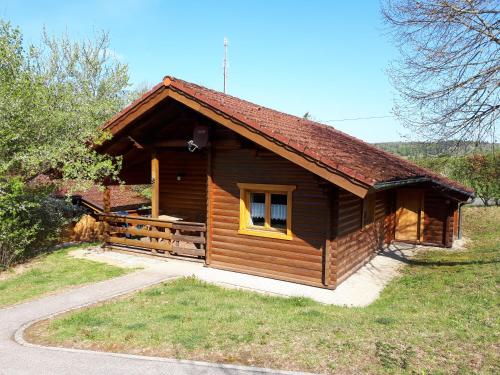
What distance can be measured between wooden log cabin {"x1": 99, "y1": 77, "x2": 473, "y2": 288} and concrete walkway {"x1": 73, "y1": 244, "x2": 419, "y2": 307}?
0.27m

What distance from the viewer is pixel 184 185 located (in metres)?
13.6

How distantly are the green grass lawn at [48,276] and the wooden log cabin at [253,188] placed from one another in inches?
66.2

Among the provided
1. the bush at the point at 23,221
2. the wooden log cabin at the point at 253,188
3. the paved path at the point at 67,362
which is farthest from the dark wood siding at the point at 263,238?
the bush at the point at 23,221

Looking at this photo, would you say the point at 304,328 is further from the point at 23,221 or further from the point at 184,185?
the point at 23,221

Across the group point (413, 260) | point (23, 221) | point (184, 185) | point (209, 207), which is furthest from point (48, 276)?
point (413, 260)

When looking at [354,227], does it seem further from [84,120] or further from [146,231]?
[84,120]

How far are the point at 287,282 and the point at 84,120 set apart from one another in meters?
7.87

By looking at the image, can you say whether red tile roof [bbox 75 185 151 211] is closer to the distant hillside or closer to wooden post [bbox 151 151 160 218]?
wooden post [bbox 151 151 160 218]

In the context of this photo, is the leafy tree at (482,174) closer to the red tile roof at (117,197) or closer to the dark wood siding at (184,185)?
the dark wood siding at (184,185)

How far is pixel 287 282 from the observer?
30.9ft

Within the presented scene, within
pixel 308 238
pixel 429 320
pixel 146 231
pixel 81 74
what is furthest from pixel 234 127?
pixel 81 74

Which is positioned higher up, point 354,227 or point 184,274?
point 354,227

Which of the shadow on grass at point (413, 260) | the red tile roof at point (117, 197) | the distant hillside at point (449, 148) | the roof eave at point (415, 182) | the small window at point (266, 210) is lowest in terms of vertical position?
the shadow on grass at point (413, 260)

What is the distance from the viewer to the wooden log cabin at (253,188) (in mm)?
8867
